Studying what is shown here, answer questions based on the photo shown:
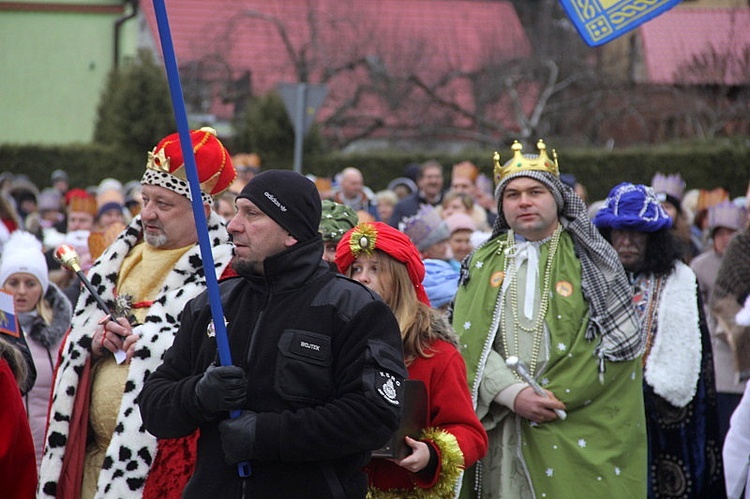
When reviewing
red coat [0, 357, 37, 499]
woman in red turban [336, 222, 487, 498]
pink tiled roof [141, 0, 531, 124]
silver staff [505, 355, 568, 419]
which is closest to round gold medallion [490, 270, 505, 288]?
silver staff [505, 355, 568, 419]

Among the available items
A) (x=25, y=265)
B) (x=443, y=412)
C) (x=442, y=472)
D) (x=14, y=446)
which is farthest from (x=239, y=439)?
(x=25, y=265)

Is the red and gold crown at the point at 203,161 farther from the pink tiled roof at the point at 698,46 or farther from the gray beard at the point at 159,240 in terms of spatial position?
the pink tiled roof at the point at 698,46

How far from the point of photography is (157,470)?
481cm

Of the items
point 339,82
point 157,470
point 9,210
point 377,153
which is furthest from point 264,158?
point 157,470

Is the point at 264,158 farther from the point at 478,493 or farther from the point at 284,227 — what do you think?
the point at 284,227

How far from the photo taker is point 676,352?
21.8 feet

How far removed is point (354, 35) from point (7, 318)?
24.0 metres

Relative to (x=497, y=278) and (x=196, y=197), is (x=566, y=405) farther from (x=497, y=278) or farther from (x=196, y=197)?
(x=196, y=197)

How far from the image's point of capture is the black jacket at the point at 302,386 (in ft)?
12.0

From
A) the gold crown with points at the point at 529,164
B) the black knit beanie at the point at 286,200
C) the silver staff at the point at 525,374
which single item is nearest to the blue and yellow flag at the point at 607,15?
the gold crown with points at the point at 529,164

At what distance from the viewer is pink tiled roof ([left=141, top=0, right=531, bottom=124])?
28344mm

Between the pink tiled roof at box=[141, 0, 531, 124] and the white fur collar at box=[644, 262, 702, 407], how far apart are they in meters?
21.3

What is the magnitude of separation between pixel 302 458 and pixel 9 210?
8661 mm

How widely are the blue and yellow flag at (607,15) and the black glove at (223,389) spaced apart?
2815mm
